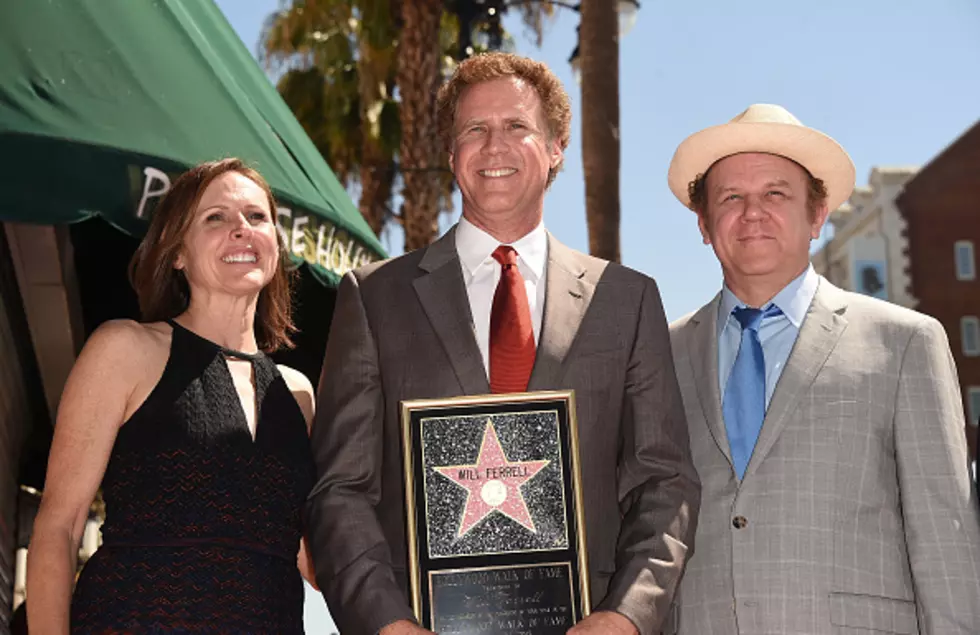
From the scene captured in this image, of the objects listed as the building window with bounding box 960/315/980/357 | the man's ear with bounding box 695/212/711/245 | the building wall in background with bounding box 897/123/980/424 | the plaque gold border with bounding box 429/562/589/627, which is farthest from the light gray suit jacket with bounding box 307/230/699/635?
the building window with bounding box 960/315/980/357

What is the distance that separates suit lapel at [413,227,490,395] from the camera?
3953 millimetres

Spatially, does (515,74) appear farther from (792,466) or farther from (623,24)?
(623,24)

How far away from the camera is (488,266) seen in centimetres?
423

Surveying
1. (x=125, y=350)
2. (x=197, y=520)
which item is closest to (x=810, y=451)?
(x=197, y=520)

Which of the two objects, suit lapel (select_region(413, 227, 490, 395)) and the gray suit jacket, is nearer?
suit lapel (select_region(413, 227, 490, 395))

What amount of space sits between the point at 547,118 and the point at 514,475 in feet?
4.40

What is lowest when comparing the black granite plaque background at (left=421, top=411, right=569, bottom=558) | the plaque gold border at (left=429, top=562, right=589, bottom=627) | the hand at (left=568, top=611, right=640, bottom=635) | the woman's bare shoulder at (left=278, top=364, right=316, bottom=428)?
the hand at (left=568, top=611, right=640, bottom=635)

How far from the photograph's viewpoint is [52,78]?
17.3 feet

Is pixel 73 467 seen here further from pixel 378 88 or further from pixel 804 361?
pixel 378 88

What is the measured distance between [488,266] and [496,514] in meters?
0.93

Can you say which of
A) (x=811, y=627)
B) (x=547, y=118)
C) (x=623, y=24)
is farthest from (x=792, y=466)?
(x=623, y=24)

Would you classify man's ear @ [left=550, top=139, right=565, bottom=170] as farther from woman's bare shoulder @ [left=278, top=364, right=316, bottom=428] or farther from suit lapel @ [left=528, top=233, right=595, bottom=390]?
woman's bare shoulder @ [left=278, top=364, right=316, bottom=428]

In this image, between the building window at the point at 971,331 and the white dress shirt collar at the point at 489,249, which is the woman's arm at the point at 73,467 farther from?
the building window at the point at 971,331

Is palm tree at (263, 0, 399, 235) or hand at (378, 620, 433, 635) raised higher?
palm tree at (263, 0, 399, 235)
